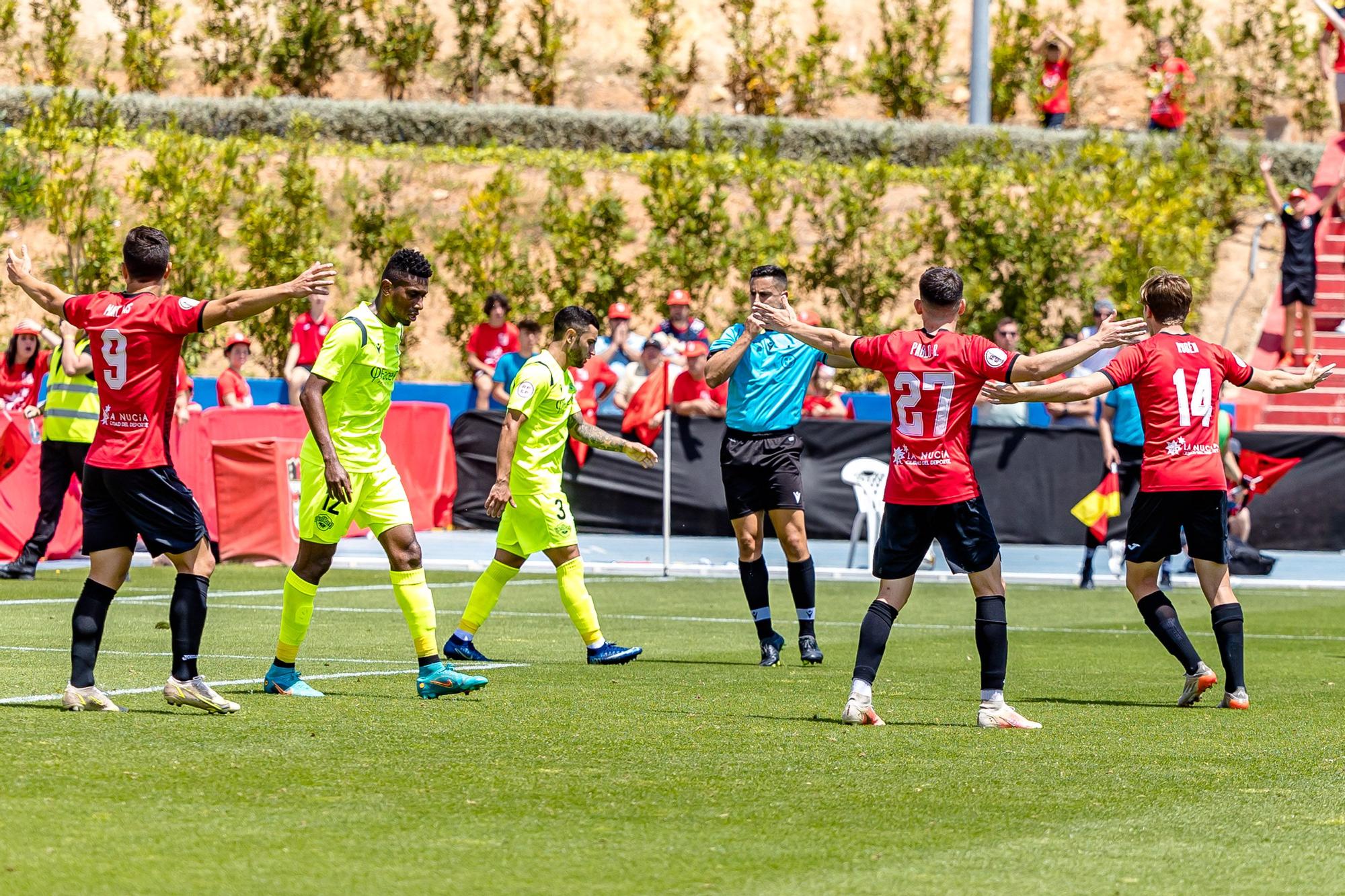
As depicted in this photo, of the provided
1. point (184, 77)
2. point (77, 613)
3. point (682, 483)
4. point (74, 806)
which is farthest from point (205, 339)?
point (74, 806)

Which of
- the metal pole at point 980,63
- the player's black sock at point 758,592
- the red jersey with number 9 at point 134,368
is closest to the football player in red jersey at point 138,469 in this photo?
the red jersey with number 9 at point 134,368

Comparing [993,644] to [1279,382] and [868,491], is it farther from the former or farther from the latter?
[868,491]

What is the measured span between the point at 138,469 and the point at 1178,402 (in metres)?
4.74

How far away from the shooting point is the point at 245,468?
17500 millimetres

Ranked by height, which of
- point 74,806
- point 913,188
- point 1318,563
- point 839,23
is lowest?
point 1318,563

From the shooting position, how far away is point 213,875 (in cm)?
502

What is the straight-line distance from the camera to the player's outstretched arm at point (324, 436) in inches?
337

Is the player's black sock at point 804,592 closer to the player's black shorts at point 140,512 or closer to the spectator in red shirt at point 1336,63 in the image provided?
the player's black shorts at point 140,512

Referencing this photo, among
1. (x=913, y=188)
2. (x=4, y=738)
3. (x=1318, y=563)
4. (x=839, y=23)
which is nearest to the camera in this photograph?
(x=4, y=738)

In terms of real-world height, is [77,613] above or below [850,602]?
above

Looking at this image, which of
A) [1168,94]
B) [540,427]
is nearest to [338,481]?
[540,427]

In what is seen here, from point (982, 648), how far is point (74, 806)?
393cm

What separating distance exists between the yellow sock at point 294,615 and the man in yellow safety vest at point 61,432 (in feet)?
21.1

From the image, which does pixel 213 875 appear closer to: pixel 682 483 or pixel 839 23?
pixel 682 483
